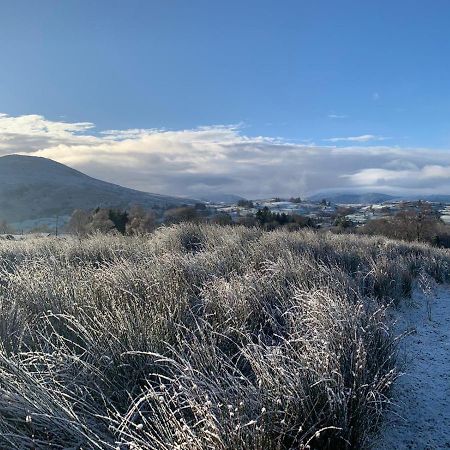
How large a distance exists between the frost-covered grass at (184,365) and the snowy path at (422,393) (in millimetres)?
313

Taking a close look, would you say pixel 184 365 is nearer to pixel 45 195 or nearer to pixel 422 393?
pixel 422 393

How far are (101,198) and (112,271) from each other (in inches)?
4321

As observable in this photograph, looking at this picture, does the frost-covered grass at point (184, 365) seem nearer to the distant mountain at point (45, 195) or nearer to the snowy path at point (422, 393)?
the snowy path at point (422, 393)

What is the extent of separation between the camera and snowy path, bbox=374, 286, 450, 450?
3.49 m

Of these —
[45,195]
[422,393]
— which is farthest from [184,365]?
[45,195]

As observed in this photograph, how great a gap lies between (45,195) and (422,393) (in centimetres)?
12119

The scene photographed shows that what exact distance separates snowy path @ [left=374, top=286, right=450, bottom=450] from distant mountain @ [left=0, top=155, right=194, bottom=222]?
7833 centimetres

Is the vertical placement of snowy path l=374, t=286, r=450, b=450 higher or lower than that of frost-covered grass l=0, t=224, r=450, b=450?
lower

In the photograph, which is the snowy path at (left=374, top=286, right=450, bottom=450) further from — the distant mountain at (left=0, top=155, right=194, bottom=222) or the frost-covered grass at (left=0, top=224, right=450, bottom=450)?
the distant mountain at (left=0, top=155, right=194, bottom=222)

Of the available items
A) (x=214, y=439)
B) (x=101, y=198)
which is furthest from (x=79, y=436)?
(x=101, y=198)

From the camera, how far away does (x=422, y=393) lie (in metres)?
4.28

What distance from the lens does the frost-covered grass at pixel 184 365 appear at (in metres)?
2.70

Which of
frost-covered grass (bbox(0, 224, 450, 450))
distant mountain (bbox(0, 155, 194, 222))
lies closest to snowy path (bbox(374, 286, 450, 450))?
frost-covered grass (bbox(0, 224, 450, 450))

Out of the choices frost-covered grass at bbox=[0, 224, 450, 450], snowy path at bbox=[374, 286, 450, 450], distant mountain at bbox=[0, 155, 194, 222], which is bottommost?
snowy path at bbox=[374, 286, 450, 450]
